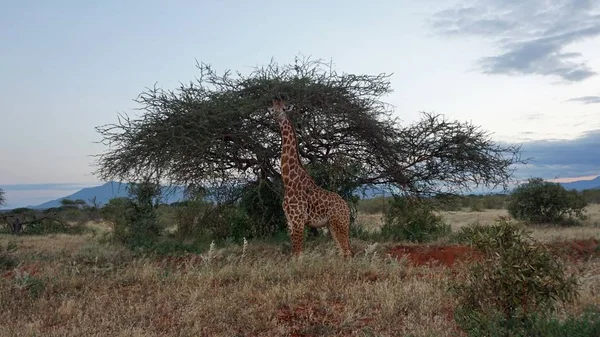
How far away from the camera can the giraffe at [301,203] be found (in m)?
11.2

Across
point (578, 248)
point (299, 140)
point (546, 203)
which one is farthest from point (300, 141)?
point (546, 203)

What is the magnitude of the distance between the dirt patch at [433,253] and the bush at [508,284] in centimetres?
565

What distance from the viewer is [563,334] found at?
15.9 feet

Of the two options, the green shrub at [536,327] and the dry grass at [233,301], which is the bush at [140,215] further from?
the green shrub at [536,327]

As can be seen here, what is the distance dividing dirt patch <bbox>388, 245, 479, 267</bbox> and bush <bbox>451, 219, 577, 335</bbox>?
565 cm

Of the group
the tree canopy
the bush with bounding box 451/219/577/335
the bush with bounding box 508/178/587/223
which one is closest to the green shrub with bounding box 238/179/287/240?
the tree canopy

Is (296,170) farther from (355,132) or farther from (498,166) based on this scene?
(498,166)

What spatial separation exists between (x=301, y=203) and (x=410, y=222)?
Answer: 20.7 ft

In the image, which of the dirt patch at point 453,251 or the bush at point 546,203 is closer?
the dirt patch at point 453,251

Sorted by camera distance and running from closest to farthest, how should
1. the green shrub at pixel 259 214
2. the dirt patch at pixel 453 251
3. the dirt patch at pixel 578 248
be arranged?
the dirt patch at pixel 453 251 < the dirt patch at pixel 578 248 < the green shrub at pixel 259 214

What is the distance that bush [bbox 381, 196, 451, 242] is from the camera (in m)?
16.2

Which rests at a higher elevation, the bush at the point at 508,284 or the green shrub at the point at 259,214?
the green shrub at the point at 259,214

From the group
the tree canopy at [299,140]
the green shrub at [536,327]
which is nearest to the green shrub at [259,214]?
the tree canopy at [299,140]

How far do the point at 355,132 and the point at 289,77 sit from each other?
2213mm
